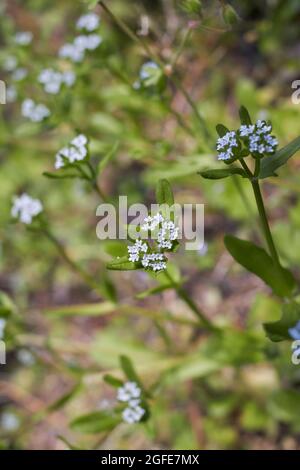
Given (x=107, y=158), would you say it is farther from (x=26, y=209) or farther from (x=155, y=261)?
(x=155, y=261)

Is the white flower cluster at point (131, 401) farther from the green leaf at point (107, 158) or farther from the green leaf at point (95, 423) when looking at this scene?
the green leaf at point (107, 158)

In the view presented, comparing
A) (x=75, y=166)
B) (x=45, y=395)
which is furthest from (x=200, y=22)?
(x=45, y=395)

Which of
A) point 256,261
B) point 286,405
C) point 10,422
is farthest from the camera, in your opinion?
point 10,422

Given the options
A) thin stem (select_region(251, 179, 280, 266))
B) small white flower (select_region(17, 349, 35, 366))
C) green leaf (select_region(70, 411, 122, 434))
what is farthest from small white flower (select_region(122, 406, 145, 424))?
small white flower (select_region(17, 349, 35, 366))

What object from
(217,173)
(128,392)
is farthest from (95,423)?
(217,173)

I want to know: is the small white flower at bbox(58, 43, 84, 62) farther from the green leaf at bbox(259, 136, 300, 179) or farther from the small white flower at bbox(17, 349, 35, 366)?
the small white flower at bbox(17, 349, 35, 366)

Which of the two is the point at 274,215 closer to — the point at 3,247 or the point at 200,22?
the point at 200,22
